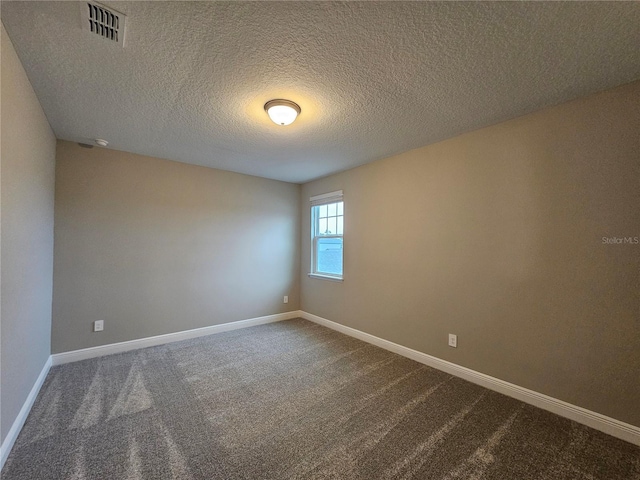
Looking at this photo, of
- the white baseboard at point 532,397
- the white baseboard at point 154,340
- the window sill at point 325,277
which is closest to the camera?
the white baseboard at point 532,397

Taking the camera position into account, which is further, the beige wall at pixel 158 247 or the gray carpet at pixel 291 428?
the beige wall at pixel 158 247

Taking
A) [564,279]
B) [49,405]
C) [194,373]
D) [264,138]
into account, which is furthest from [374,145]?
[49,405]

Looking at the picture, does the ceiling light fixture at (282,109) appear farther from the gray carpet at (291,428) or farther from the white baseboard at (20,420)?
the white baseboard at (20,420)

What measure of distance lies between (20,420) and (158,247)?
6.54 feet

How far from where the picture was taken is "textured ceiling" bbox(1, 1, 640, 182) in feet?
→ 4.27

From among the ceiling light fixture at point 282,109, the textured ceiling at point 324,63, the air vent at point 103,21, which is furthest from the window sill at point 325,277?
the air vent at point 103,21

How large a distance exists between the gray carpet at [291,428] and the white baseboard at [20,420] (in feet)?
0.16

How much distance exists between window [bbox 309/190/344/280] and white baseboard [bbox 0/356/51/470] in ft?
10.6

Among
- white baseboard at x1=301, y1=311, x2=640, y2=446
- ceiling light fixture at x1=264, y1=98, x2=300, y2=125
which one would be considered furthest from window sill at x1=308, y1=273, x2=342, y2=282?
ceiling light fixture at x1=264, y1=98, x2=300, y2=125

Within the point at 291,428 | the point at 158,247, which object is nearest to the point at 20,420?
the point at 291,428

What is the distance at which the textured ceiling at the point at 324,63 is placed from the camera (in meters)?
1.30

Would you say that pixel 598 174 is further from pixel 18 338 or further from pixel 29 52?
pixel 18 338

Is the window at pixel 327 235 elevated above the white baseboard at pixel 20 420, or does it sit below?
above

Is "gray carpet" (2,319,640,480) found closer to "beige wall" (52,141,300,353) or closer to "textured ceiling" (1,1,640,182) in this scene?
"beige wall" (52,141,300,353)
